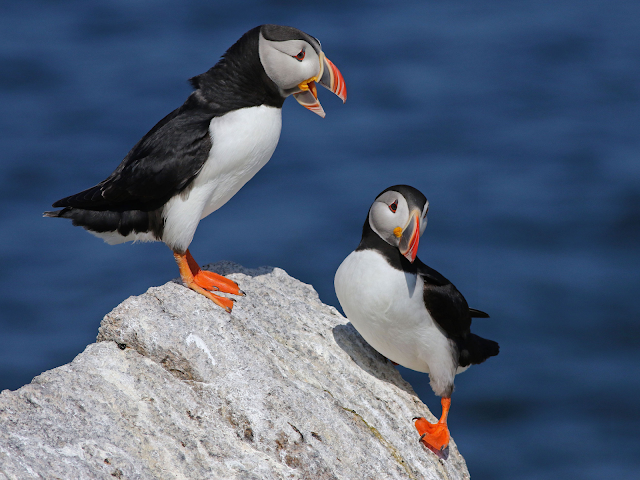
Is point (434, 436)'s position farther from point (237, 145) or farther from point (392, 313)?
point (237, 145)

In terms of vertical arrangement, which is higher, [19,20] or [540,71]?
[540,71]

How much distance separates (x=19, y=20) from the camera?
19969mm

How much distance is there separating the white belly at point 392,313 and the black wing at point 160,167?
1309mm

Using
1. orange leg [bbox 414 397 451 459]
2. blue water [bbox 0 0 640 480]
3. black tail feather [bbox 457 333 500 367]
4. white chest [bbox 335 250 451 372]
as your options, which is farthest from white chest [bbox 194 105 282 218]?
blue water [bbox 0 0 640 480]

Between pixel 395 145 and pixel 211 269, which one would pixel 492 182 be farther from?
pixel 211 269

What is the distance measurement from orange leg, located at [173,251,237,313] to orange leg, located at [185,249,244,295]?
0.06m

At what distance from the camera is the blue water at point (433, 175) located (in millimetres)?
12977

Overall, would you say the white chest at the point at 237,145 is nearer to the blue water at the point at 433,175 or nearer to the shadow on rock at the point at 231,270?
the shadow on rock at the point at 231,270

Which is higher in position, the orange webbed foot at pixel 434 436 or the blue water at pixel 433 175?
the blue water at pixel 433 175

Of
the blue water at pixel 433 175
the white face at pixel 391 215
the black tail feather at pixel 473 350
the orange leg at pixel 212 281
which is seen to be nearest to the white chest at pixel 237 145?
the orange leg at pixel 212 281

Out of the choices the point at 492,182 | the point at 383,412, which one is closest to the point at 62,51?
the point at 492,182

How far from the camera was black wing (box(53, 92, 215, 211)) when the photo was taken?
5.83 metres

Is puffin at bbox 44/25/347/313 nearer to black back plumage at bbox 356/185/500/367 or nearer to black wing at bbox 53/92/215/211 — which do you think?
black wing at bbox 53/92/215/211

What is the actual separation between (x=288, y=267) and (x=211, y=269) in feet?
24.3
